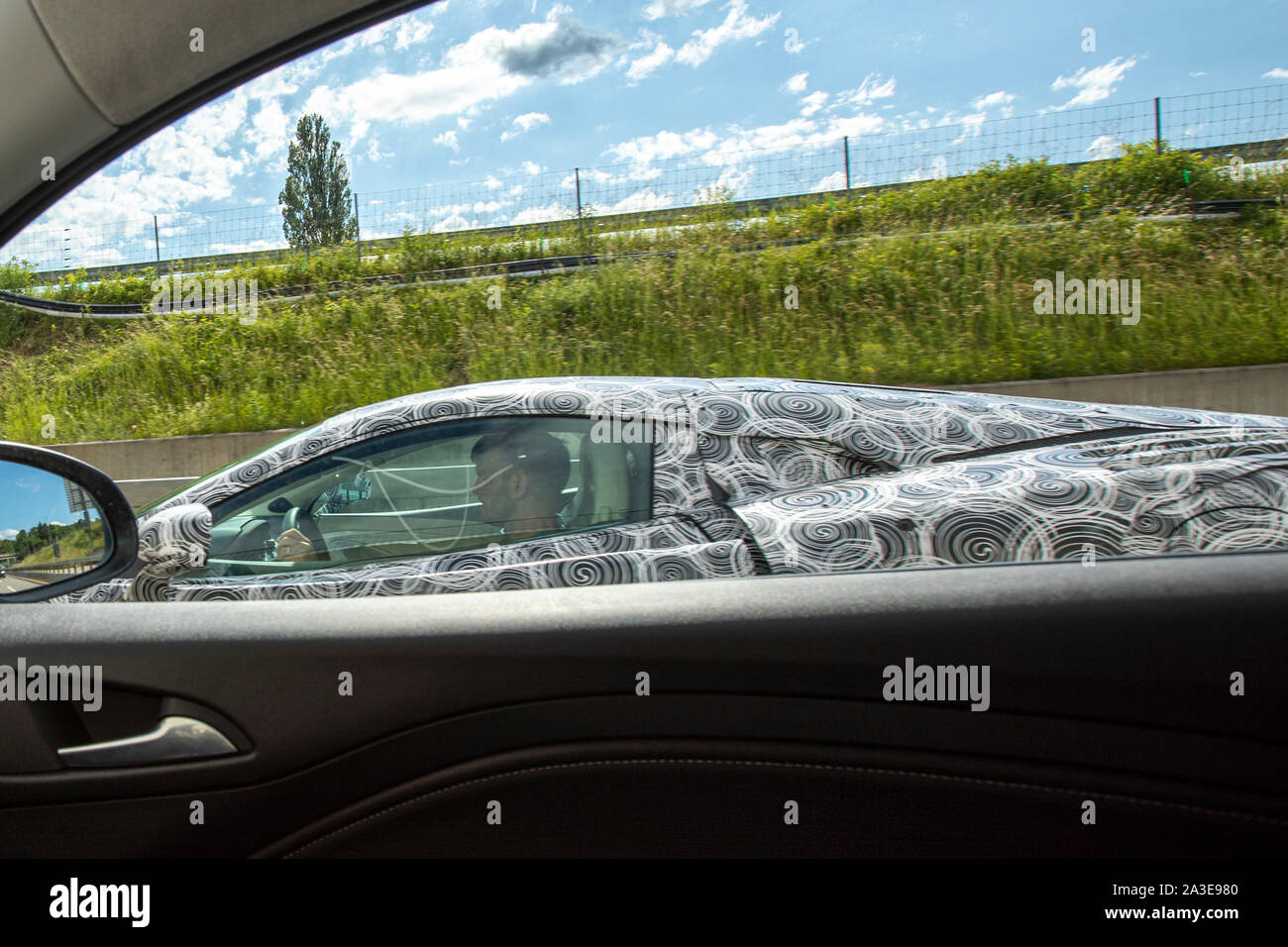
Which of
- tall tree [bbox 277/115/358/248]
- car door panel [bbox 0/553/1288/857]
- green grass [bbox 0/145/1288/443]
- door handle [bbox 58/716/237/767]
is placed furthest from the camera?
green grass [bbox 0/145/1288/443]

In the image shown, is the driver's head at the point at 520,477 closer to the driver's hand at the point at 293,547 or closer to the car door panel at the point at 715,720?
the driver's hand at the point at 293,547

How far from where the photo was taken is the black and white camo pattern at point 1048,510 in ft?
5.90

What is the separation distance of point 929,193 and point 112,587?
33.0 ft

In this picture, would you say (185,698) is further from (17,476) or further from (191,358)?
(191,358)

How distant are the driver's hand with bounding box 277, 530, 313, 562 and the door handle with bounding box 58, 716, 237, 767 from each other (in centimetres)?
82

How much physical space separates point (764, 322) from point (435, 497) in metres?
6.95

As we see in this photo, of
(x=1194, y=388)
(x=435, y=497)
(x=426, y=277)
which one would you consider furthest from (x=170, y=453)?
(x=1194, y=388)

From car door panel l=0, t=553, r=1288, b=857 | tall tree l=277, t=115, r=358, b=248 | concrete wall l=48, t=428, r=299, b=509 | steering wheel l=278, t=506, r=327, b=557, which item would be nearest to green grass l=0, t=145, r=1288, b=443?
concrete wall l=48, t=428, r=299, b=509

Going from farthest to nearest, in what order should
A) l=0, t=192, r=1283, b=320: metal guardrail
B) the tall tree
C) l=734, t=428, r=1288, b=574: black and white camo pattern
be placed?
l=0, t=192, r=1283, b=320: metal guardrail
the tall tree
l=734, t=428, r=1288, b=574: black and white camo pattern

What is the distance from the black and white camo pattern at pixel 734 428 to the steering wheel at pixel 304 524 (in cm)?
12

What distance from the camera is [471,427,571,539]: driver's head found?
227cm

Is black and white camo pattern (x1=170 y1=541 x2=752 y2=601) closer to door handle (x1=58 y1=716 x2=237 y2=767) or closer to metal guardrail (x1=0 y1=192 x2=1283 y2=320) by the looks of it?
door handle (x1=58 y1=716 x2=237 y2=767)

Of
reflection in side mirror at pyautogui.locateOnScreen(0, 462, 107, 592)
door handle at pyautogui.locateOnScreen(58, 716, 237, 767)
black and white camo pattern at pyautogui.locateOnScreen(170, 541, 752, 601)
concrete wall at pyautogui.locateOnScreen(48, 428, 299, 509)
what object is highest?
concrete wall at pyautogui.locateOnScreen(48, 428, 299, 509)
